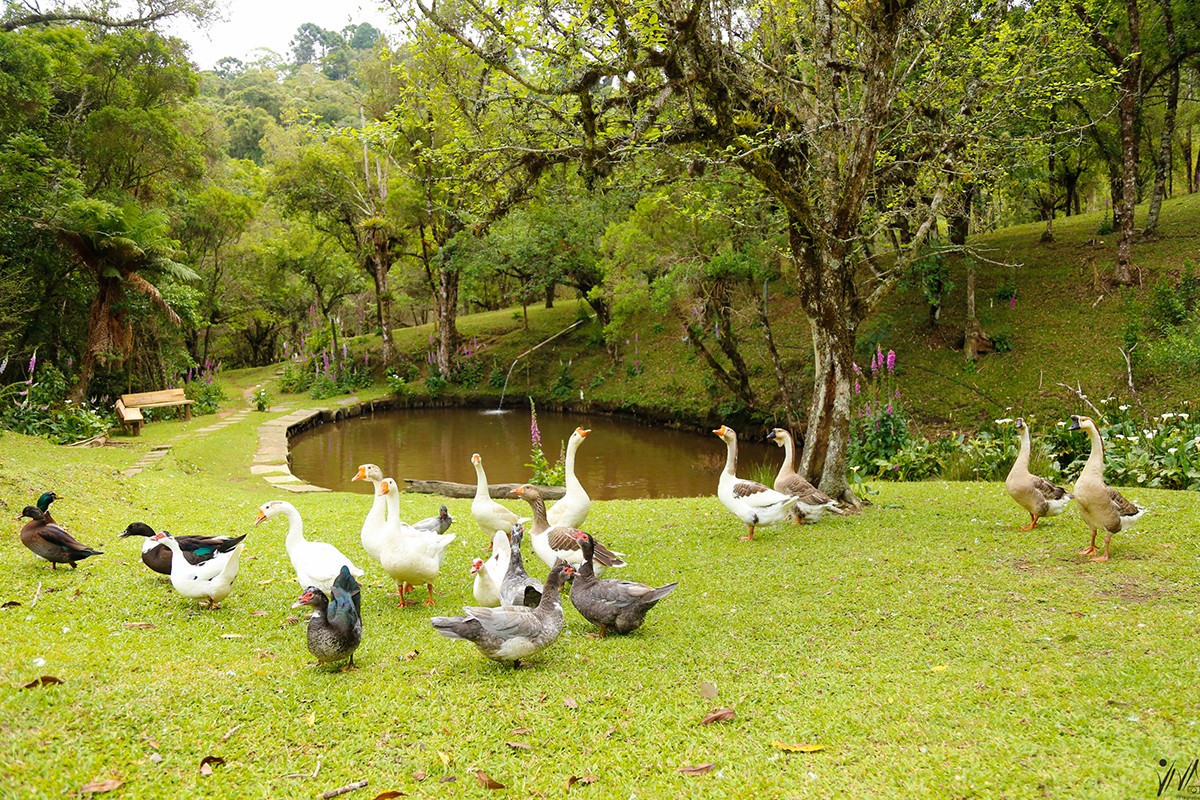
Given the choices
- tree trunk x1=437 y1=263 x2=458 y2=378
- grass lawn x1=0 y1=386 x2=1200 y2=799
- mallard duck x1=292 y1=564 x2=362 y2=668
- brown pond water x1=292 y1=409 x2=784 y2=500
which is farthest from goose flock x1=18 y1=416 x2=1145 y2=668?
tree trunk x1=437 y1=263 x2=458 y2=378

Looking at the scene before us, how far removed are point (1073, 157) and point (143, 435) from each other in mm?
31352

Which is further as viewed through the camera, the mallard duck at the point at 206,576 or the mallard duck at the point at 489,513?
the mallard duck at the point at 489,513

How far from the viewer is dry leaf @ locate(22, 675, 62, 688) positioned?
13.9 feet

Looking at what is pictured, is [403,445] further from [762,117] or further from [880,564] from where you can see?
[880,564]

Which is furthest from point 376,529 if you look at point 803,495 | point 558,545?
point 803,495

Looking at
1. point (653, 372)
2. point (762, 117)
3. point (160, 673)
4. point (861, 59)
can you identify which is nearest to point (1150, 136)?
point (653, 372)

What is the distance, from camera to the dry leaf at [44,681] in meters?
4.25

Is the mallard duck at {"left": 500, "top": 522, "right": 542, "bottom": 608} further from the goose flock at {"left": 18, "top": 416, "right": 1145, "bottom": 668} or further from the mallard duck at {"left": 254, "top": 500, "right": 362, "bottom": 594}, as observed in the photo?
the mallard duck at {"left": 254, "top": 500, "right": 362, "bottom": 594}

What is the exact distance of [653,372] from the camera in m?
27.9

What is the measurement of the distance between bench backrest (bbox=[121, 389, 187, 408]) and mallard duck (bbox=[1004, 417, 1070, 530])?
22.1 meters

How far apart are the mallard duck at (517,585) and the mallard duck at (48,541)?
414cm

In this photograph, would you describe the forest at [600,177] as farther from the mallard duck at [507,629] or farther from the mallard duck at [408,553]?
the mallard duck at [507,629]

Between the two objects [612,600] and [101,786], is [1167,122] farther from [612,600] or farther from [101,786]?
[101,786]

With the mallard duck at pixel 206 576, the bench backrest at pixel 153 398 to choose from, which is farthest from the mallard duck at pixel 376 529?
the bench backrest at pixel 153 398
